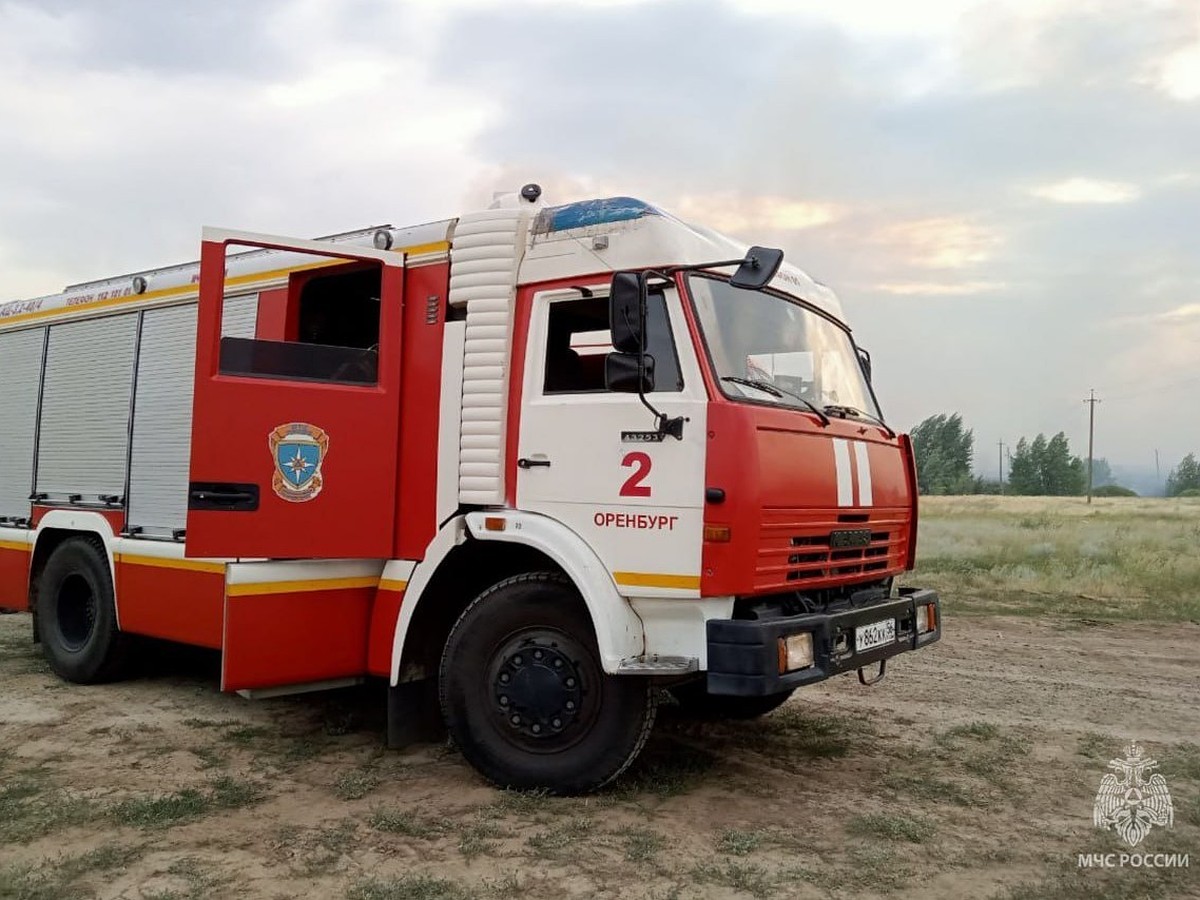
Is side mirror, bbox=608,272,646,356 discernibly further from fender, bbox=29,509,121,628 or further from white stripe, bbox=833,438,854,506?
fender, bbox=29,509,121,628

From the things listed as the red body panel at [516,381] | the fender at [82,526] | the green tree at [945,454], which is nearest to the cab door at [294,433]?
the red body panel at [516,381]

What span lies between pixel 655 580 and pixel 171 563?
345cm

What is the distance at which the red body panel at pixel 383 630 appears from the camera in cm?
545

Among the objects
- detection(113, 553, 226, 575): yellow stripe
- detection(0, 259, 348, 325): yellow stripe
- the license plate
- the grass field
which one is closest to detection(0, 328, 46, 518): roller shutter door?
detection(0, 259, 348, 325): yellow stripe

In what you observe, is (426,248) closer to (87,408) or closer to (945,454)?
(87,408)

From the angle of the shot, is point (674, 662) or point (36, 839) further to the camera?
point (674, 662)

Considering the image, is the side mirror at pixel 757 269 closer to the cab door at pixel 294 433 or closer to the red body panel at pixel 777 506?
the red body panel at pixel 777 506

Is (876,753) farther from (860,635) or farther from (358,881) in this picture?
(358,881)

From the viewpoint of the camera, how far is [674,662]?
4555 mm

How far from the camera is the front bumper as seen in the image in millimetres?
4297

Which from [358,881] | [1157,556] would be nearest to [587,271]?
[358,881]

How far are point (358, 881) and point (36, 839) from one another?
1.51 m

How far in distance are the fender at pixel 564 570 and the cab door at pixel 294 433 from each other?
0.37 metres

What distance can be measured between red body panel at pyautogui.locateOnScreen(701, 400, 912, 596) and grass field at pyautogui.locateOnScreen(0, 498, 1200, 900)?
1.12 meters
